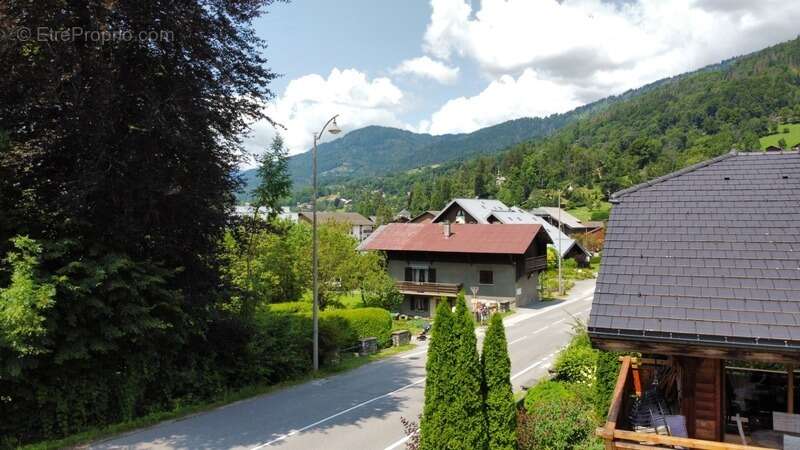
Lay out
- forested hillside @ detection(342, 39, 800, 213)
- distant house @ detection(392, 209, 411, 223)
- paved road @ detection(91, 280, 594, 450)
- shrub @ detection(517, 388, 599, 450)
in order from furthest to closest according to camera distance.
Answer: forested hillside @ detection(342, 39, 800, 213)
distant house @ detection(392, 209, 411, 223)
paved road @ detection(91, 280, 594, 450)
shrub @ detection(517, 388, 599, 450)

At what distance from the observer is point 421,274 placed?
143 feet

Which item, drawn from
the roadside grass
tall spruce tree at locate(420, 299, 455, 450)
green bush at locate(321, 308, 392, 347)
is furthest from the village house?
green bush at locate(321, 308, 392, 347)

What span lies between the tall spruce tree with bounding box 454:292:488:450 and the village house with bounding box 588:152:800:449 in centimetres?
262

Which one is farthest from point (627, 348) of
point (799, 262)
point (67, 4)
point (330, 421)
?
point (67, 4)

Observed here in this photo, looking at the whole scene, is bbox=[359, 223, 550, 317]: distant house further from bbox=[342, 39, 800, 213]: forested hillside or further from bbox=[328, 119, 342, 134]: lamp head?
bbox=[342, 39, 800, 213]: forested hillside

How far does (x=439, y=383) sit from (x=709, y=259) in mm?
5492

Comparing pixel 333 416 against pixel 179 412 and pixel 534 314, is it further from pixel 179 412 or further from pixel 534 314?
pixel 534 314

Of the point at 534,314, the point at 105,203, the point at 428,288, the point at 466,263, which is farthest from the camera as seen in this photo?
the point at 466,263

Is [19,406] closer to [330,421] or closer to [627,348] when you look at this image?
[330,421]

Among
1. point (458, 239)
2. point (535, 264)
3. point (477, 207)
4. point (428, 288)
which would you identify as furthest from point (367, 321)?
point (477, 207)

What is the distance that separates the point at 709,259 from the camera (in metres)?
8.91

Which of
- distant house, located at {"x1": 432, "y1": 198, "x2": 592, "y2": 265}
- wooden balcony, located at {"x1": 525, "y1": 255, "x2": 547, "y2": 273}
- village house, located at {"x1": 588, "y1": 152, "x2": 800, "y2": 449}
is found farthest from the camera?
distant house, located at {"x1": 432, "y1": 198, "x2": 592, "y2": 265}

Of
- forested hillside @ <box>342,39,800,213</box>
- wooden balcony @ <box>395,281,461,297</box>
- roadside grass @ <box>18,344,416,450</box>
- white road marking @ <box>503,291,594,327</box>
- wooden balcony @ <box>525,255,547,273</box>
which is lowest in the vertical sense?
white road marking @ <box>503,291,594,327</box>

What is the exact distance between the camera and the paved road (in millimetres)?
13102
